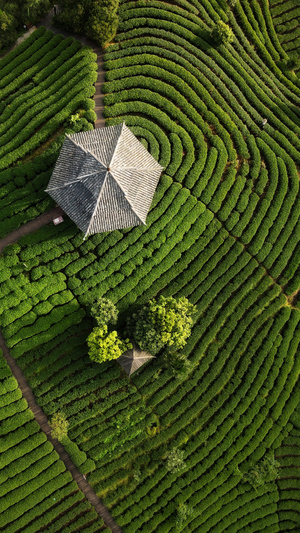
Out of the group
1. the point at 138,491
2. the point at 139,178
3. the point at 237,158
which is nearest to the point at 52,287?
the point at 139,178

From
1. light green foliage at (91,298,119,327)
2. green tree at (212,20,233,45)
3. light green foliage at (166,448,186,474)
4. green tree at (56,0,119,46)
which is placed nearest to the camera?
light green foliage at (91,298,119,327)

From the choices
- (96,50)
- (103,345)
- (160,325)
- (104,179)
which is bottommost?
(160,325)

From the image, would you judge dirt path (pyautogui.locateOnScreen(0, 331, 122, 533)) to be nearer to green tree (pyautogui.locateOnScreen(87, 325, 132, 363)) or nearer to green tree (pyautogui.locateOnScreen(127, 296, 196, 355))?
green tree (pyautogui.locateOnScreen(87, 325, 132, 363))

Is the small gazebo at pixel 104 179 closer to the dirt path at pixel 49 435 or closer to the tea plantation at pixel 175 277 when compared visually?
the tea plantation at pixel 175 277

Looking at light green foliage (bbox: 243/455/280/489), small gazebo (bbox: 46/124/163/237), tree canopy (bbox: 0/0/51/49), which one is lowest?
light green foliage (bbox: 243/455/280/489)

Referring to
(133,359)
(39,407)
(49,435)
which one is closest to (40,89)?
(133,359)

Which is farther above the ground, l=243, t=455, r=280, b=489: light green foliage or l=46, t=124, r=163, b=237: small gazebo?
l=46, t=124, r=163, b=237: small gazebo

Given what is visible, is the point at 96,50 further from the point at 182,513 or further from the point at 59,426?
the point at 182,513

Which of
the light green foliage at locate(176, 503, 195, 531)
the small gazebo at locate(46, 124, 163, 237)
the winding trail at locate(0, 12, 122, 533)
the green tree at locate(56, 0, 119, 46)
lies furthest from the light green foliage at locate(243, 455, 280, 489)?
the green tree at locate(56, 0, 119, 46)
